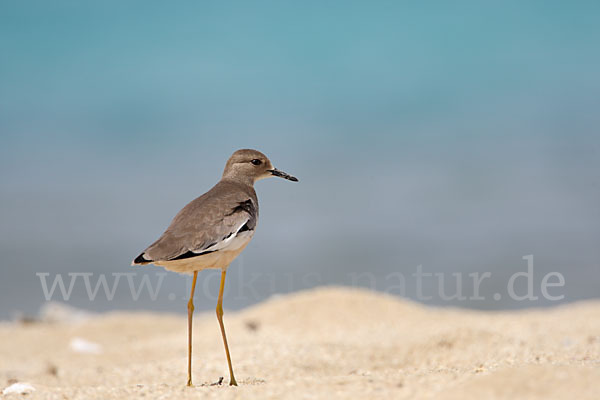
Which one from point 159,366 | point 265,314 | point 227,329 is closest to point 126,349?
point 227,329

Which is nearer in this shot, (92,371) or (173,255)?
(173,255)

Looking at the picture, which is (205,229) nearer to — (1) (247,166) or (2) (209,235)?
(2) (209,235)

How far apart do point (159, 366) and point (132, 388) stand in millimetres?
2326

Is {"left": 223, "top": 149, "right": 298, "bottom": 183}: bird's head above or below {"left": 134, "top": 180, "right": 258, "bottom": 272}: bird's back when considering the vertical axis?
above

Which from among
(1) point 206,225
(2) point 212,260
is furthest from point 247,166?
(2) point 212,260

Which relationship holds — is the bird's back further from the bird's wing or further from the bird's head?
the bird's head

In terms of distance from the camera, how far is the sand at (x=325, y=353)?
3719 millimetres

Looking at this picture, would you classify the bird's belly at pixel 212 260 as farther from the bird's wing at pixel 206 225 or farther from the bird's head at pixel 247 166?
the bird's head at pixel 247 166

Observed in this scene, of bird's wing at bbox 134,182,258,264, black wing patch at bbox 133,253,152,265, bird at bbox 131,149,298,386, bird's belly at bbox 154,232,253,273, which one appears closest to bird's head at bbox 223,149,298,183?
bird at bbox 131,149,298,386

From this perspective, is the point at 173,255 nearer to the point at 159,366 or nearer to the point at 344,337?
the point at 159,366

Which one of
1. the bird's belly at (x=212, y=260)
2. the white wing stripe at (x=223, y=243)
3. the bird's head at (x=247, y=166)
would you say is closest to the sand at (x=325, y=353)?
the bird's belly at (x=212, y=260)

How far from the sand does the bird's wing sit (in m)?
1.00

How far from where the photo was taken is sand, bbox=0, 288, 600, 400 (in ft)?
12.2

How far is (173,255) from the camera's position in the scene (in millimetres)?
4559
